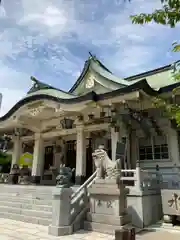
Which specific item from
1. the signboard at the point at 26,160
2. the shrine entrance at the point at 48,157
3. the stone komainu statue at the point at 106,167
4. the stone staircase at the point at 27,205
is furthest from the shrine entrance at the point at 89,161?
the stone komainu statue at the point at 106,167

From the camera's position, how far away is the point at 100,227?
20.7 feet

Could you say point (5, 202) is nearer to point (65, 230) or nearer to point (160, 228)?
point (65, 230)

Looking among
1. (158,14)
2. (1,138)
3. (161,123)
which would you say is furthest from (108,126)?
(1,138)

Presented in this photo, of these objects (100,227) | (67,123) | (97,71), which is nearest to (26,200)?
(100,227)

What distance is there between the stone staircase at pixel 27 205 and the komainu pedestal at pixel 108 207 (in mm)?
1702

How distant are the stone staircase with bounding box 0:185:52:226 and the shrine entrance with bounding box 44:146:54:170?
4.60 m

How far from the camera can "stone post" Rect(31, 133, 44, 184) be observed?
13.9 meters

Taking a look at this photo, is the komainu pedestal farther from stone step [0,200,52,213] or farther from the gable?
the gable

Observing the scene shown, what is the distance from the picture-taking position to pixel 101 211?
6566 mm

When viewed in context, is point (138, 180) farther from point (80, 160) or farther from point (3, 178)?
point (3, 178)

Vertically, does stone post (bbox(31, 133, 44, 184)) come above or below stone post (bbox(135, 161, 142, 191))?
above

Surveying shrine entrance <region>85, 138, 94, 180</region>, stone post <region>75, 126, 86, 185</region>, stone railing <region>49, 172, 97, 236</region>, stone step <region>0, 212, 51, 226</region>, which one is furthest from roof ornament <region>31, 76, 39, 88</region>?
stone railing <region>49, 172, 97, 236</region>

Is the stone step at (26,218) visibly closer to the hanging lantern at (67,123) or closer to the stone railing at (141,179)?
the stone railing at (141,179)

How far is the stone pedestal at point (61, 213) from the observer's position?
6047 millimetres
